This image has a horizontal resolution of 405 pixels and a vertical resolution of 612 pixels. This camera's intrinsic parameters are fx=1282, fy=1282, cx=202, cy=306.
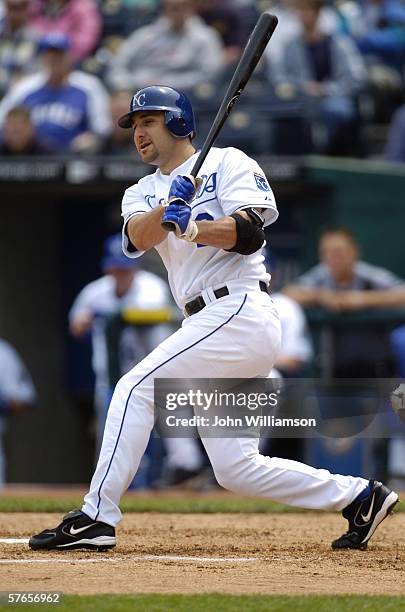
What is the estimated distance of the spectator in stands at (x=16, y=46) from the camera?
11148 mm

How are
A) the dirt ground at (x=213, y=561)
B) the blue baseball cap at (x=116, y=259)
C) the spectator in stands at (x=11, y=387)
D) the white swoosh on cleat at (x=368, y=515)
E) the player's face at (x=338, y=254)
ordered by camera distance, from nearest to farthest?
the dirt ground at (x=213, y=561) < the white swoosh on cleat at (x=368, y=515) < the player's face at (x=338, y=254) < the blue baseball cap at (x=116, y=259) < the spectator in stands at (x=11, y=387)

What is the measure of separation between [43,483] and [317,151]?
3.57m

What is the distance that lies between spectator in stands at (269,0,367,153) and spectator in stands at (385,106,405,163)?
322 mm

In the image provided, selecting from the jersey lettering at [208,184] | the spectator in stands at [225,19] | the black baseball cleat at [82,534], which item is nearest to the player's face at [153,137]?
the jersey lettering at [208,184]

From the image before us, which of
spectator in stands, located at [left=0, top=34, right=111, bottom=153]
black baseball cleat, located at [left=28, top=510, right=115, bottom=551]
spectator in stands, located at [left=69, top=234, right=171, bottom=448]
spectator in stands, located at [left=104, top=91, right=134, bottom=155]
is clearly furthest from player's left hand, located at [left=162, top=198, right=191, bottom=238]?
spectator in stands, located at [left=0, top=34, right=111, bottom=153]

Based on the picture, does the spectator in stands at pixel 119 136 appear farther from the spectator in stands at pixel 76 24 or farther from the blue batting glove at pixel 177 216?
the blue batting glove at pixel 177 216

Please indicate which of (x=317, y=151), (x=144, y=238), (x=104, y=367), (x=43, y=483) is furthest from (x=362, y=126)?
(x=144, y=238)

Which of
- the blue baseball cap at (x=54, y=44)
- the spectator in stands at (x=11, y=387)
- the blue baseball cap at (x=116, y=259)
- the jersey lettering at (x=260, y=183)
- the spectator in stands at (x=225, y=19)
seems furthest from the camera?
the spectator in stands at (x=225, y=19)

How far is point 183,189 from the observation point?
4.46m

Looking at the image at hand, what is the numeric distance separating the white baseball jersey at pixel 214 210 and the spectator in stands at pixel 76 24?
662 cm

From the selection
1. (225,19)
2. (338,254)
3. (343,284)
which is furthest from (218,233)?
(225,19)

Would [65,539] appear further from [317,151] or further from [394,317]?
[317,151]

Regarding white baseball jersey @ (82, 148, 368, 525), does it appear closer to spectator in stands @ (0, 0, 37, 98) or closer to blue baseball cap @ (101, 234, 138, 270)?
blue baseball cap @ (101, 234, 138, 270)

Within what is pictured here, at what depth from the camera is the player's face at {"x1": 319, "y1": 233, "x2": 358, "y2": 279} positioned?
8.33m
